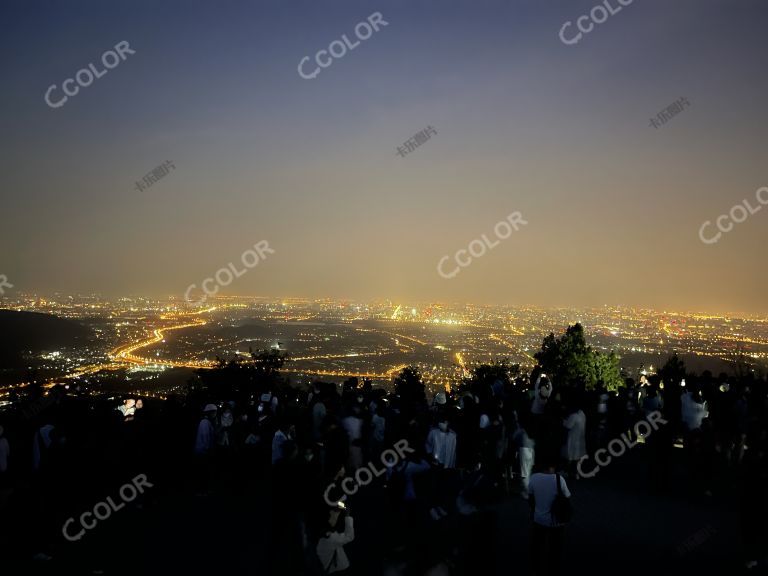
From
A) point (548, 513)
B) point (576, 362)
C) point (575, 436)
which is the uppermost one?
point (548, 513)

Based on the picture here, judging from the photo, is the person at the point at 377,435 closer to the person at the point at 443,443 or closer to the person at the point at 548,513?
the person at the point at 443,443

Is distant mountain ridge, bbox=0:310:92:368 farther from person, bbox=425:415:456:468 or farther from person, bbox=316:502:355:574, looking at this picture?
person, bbox=316:502:355:574

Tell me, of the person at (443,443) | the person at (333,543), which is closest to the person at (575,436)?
the person at (443,443)

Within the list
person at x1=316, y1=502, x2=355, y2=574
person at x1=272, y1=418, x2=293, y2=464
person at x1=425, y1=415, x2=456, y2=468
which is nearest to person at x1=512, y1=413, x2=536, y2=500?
person at x1=425, y1=415, x2=456, y2=468

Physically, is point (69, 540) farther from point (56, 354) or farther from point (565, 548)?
point (56, 354)

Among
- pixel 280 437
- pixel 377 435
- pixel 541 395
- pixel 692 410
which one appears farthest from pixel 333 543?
pixel 692 410

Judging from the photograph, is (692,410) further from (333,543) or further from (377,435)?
(333,543)

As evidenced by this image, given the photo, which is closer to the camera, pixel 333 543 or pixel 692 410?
pixel 333 543
